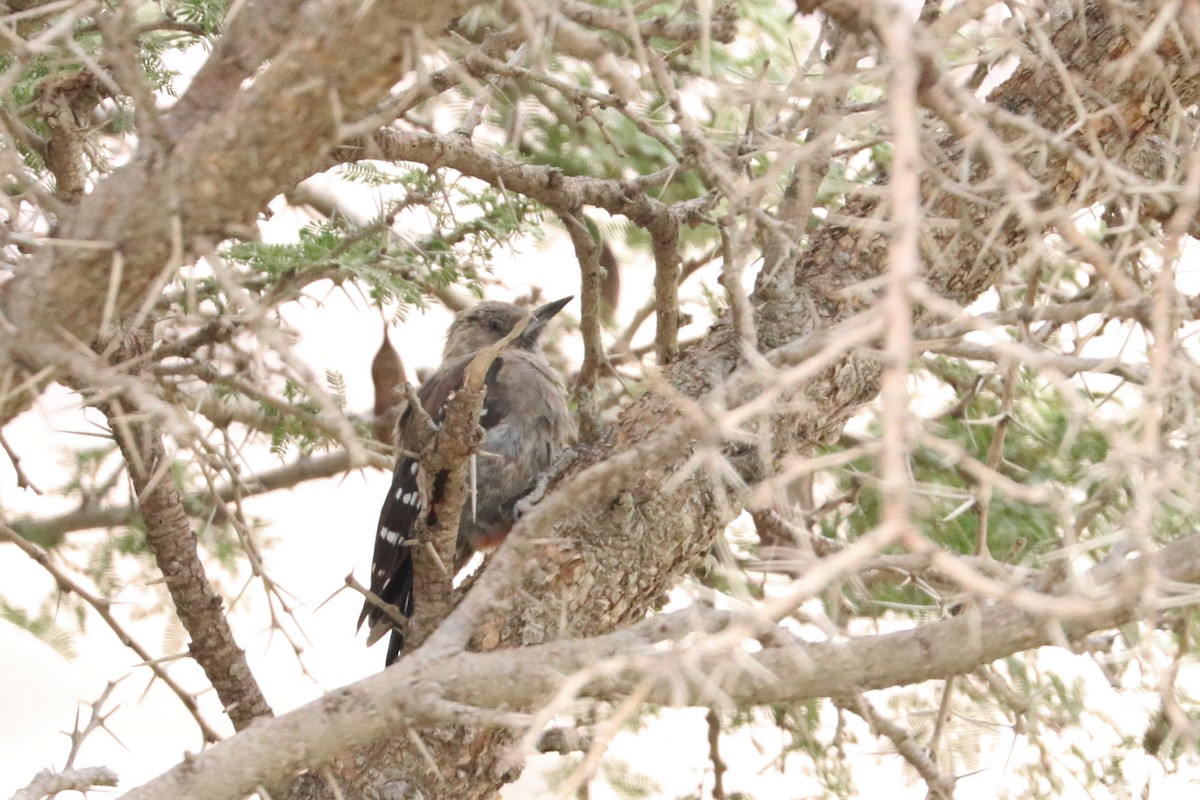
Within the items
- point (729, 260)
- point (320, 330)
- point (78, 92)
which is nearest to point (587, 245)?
point (729, 260)

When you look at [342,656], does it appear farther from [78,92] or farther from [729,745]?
[78,92]

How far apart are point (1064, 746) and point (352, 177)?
255 cm

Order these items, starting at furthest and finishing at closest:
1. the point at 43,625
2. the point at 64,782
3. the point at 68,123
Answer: the point at 43,625 → the point at 68,123 → the point at 64,782

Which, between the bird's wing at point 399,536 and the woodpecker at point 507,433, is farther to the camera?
the woodpecker at point 507,433

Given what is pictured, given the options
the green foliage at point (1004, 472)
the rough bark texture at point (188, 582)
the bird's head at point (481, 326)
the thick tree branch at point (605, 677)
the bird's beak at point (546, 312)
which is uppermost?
the bird's head at point (481, 326)

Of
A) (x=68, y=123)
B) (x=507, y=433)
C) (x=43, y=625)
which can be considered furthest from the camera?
(x=507, y=433)

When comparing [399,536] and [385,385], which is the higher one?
[385,385]

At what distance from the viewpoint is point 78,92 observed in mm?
2768

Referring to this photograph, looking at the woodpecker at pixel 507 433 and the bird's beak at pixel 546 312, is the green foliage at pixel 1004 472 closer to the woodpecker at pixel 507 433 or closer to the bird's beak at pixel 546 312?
the woodpecker at pixel 507 433

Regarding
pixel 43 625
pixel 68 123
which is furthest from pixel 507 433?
pixel 68 123

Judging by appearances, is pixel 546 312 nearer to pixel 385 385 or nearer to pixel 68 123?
pixel 385 385

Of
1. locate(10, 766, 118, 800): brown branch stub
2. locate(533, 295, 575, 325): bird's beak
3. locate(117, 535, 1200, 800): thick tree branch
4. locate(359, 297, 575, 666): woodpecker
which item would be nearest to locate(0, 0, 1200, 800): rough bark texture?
locate(117, 535, 1200, 800): thick tree branch

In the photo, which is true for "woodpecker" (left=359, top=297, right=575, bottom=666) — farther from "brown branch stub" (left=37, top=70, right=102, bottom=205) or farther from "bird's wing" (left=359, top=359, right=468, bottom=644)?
"brown branch stub" (left=37, top=70, right=102, bottom=205)

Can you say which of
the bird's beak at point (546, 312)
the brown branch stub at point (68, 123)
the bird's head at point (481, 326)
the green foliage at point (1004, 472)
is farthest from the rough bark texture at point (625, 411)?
the bird's head at point (481, 326)
